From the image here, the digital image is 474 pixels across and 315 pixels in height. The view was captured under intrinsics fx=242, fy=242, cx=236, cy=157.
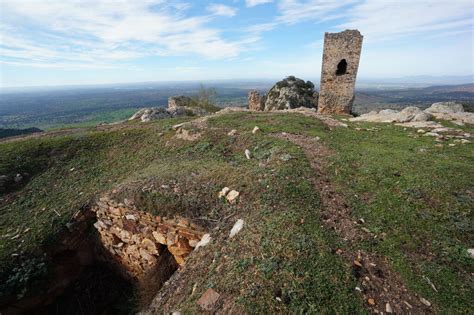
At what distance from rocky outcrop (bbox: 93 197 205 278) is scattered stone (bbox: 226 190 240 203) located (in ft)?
4.06

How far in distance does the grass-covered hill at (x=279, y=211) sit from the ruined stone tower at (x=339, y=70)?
7258 mm

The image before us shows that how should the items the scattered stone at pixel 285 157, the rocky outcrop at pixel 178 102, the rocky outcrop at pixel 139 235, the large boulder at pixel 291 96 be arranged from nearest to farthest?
the rocky outcrop at pixel 139 235
the scattered stone at pixel 285 157
the large boulder at pixel 291 96
the rocky outcrop at pixel 178 102

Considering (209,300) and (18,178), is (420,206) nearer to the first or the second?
(209,300)

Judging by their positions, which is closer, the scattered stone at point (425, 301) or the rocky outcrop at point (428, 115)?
the scattered stone at point (425, 301)

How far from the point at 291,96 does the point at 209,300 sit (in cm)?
2739

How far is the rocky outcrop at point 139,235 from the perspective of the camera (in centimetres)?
754

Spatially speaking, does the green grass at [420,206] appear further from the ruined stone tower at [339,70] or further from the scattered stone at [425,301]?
the ruined stone tower at [339,70]

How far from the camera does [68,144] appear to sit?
1334 cm

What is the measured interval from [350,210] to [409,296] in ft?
8.03

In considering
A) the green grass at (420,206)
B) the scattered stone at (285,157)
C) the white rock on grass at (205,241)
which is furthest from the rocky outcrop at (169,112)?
the green grass at (420,206)

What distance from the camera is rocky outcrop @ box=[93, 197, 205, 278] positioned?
24.7 feet

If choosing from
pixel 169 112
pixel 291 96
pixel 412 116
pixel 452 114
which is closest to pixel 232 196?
pixel 412 116

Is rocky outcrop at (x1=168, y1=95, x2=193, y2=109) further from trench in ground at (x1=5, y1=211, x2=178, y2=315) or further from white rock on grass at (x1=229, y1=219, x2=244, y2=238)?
white rock on grass at (x1=229, y1=219, x2=244, y2=238)

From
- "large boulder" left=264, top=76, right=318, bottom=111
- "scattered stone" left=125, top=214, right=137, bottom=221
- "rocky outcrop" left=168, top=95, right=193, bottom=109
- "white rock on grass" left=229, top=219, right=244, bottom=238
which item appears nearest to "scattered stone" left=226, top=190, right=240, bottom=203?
"white rock on grass" left=229, top=219, right=244, bottom=238
